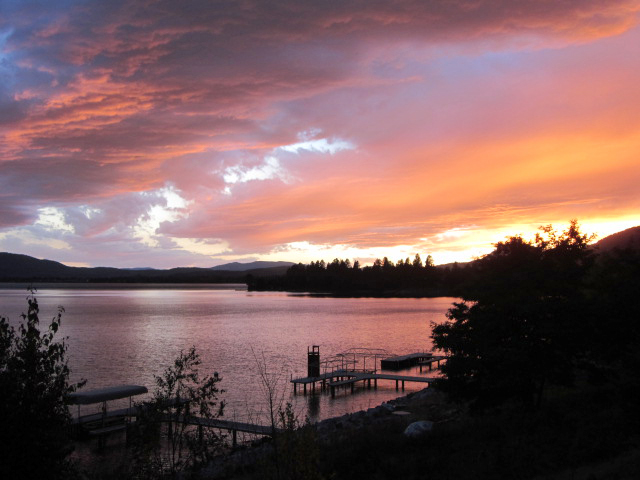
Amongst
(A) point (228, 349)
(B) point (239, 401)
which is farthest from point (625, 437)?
(A) point (228, 349)

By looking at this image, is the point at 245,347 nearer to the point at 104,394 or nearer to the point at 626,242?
the point at 104,394

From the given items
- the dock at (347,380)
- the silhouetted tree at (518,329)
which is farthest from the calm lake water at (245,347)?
the silhouetted tree at (518,329)

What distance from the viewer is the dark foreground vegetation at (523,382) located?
13156mm

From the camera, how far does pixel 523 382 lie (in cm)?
1755

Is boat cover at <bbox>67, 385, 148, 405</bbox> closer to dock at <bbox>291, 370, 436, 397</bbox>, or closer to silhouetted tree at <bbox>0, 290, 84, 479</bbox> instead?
dock at <bbox>291, 370, 436, 397</bbox>

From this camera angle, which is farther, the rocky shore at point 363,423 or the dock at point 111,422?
the dock at point 111,422

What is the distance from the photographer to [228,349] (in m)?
56.8

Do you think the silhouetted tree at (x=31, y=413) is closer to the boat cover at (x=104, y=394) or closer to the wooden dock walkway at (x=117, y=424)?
the wooden dock walkway at (x=117, y=424)

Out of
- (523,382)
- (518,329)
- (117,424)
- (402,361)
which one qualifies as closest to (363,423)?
(523,382)

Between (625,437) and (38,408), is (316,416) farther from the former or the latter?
(38,408)

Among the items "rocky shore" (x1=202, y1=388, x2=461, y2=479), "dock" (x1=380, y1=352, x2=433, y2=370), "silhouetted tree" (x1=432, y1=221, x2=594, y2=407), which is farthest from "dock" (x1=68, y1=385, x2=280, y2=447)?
"dock" (x1=380, y1=352, x2=433, y2=370)

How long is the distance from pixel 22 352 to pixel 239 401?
25318mm

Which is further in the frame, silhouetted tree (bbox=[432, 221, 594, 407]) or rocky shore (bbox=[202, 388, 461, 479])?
rocky shore (bbox=[202, 388, 461, 479])

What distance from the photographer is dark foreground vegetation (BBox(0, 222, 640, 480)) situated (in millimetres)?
13156
